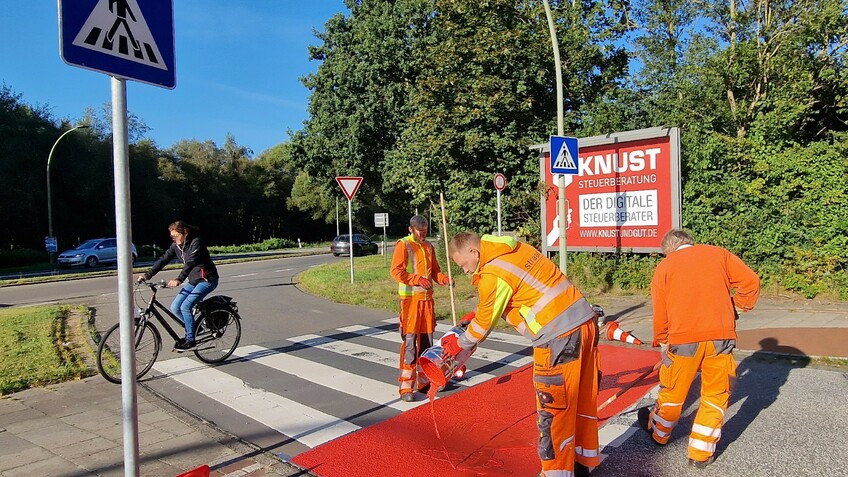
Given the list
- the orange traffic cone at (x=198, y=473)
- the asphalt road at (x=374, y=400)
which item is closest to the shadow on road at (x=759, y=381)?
the asphalt road at (x=374, y=400)

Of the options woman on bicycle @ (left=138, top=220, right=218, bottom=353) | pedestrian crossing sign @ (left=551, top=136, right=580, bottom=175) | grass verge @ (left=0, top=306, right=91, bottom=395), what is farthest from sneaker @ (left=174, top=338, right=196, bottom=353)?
pedestrian crossing sign @ (left=551, top=136, right=580, bottom=175)

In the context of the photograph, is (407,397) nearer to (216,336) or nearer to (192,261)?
(216,336)

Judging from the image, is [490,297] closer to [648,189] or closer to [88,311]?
[648,189]

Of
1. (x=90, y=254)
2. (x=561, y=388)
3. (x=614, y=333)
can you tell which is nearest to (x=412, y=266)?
(x=614, y=333)

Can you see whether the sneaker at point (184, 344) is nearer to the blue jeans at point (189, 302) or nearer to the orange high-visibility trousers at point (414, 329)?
the blue jeans at point (189, 302)

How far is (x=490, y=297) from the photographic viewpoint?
11.1ft

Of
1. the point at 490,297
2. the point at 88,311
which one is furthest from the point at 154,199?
the point at 490,297

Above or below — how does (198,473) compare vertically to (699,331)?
below

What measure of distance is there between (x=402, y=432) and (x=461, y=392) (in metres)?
1.21

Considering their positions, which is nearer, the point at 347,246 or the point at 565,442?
the point at 565,442

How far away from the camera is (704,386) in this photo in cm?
389

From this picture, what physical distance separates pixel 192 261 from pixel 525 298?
5032 millimetres

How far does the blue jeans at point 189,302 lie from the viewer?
692 centimetres

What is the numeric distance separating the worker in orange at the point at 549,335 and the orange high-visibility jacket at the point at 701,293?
0.88 m
